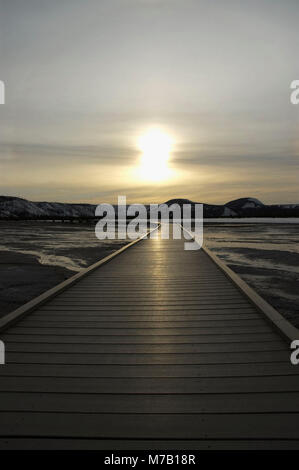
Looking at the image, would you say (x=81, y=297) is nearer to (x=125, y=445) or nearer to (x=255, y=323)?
(x=255, y=323)

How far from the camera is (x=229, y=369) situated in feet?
9.71

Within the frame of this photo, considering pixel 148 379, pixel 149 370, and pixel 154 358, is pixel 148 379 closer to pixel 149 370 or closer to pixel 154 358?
pixel 149 370

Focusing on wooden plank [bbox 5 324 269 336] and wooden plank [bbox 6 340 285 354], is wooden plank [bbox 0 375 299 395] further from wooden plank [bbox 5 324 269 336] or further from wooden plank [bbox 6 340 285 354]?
wooden plank [bbox 5 324 269 336]

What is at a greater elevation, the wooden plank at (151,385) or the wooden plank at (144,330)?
the wooden plank at (144,330)

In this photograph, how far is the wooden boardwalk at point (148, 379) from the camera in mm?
2158

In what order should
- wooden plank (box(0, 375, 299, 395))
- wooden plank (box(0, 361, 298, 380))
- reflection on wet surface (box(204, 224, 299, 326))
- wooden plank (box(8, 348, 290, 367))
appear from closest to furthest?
wooden plank (box(0, 375, 299, 395)), wooden plank (box(0, 361, 298, 380)), wooden plank (box(8, 348, 290, 367)), reflection on wet surface (box(204, 224, 299, 326))

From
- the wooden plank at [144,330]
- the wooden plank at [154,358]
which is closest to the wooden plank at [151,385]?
the wooden plank at [154,358]

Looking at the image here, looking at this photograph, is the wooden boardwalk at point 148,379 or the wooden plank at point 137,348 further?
the wooden plank at point 137,348

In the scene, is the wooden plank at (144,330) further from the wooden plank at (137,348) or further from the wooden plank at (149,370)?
the wooden plank at (149,370)

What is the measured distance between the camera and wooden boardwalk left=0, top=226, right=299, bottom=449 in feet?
7.08

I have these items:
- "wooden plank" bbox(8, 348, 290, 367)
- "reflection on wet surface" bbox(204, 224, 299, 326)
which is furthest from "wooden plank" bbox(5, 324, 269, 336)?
"reflection on wet surface" bbox(204, 224, 299, 326)

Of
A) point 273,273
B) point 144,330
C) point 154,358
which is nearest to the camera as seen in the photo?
point 154,358

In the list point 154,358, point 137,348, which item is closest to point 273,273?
point 137,348

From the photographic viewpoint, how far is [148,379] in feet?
9.23
